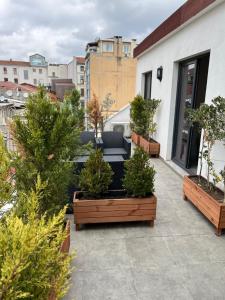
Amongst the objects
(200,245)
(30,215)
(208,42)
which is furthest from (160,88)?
(30,215)

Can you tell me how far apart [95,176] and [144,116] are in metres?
4.36

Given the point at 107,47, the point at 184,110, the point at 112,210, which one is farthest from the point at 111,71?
the point at 112,210

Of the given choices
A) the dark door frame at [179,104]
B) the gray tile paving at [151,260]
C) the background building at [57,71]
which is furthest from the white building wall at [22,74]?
the gray tile paving at [151,260]

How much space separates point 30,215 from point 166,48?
565 centimetres

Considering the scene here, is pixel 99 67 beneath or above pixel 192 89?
above

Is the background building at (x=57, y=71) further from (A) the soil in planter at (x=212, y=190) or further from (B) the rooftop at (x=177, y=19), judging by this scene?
(A) the soil in planter at (x=212, y=190)

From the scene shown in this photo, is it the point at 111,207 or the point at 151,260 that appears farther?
the point at 111,207

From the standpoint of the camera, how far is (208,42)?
3834mm

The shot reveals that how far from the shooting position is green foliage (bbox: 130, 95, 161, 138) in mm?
6467

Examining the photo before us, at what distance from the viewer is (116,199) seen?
9.66 ft

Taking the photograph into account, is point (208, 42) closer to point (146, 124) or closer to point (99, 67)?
point (146, 124)

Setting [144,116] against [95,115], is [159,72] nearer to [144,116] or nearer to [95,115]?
[144,116]

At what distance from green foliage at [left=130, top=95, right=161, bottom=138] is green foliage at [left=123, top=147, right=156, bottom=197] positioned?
143 inches

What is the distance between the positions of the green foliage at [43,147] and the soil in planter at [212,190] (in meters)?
2.12
